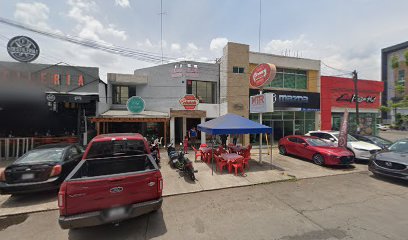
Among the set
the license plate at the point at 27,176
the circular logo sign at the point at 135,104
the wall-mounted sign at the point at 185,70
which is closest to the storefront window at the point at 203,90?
the wall-mounted sign at the point at 185,70

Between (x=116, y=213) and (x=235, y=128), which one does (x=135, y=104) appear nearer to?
(x=235, y=128)

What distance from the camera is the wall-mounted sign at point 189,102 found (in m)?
13.9

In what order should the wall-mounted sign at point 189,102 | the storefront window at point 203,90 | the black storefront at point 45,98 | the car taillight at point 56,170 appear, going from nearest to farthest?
1. the car taillight at point 56,170
2. the black storefront at point 45,98
3. the wall-mounted sign at point 189,102
4. the storefront window at point 203,90

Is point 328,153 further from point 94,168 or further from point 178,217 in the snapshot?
point 94,168

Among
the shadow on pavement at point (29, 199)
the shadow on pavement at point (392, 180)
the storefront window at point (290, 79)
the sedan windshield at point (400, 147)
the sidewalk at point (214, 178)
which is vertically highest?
the storefront window at point (290, 79)

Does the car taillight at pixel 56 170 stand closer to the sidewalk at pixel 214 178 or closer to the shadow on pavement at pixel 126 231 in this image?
the sidewalk at pixel 214 178

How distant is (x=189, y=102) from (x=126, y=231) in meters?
10.7

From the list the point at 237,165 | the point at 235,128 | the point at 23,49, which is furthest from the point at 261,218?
the point at 23,49

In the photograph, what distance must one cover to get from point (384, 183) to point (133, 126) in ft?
51.7

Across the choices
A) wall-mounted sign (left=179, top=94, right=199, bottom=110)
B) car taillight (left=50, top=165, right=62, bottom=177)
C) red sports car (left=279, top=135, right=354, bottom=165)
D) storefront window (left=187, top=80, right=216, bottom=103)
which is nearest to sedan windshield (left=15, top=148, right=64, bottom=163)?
car taillight (left=50, top=165, right=62, bottom=177)

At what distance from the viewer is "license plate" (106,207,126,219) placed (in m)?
3.45

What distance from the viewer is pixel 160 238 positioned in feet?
12.3

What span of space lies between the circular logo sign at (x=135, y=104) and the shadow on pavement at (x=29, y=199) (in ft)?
26.7

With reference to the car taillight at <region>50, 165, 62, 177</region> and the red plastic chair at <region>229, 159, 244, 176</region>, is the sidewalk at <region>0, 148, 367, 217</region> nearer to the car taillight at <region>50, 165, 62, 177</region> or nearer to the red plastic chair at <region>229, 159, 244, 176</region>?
the red plastic chair at <region>229, 159, 244, 176</region>
